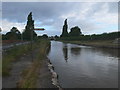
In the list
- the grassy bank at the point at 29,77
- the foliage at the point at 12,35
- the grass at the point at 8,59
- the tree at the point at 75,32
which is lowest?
the grassy bank at the point at 29,77

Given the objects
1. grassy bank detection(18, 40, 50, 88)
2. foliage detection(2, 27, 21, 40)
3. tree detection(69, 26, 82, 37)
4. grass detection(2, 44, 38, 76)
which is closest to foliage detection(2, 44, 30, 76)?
grass detection(2, 44, 38, 76)

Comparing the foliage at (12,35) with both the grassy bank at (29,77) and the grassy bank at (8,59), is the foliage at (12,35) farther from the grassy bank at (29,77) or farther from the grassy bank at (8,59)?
the grassy bank at (29,77)

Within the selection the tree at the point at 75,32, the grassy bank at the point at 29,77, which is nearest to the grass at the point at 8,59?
the grassy bank at the point at 29,77

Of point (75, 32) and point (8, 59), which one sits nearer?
point (8, 59)

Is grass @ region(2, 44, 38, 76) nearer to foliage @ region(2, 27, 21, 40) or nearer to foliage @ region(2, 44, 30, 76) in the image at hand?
foliage @ region(2, 44, 30, 76)

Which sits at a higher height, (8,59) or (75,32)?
(75,32)

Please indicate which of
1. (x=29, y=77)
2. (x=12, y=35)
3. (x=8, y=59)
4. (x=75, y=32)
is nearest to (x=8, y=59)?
(x=8, y=59)

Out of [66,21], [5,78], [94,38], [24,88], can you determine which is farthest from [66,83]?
[66,21]

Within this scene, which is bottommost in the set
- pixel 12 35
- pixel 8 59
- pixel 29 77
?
pixel 29 77

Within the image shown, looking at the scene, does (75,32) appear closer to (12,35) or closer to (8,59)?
(12,35)

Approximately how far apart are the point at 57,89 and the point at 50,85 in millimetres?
572

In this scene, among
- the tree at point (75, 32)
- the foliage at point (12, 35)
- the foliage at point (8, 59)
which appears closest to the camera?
the foliage at point (8, 59)

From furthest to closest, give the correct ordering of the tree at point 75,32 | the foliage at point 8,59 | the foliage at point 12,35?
the tree at point 75,32
the foliage at point 12,35
the foliage at point 8,59

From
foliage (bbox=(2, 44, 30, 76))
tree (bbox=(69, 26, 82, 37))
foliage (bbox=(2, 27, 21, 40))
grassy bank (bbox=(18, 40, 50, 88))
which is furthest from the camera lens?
tree (bbox=(69, 26, 82, 37))
